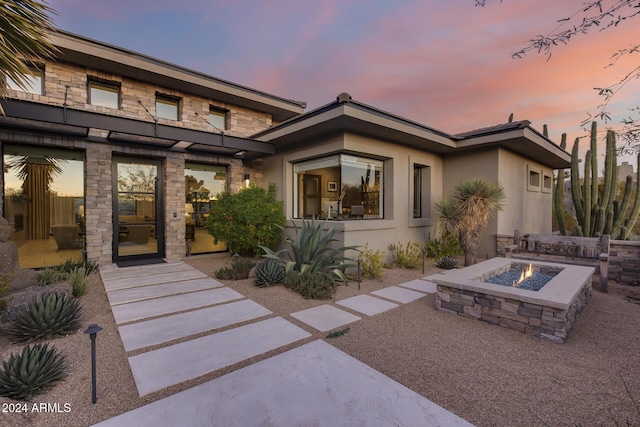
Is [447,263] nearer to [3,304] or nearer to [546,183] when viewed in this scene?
[546,183]

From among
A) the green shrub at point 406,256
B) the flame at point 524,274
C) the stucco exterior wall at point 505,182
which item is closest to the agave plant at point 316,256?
the green shrub at point 406,256

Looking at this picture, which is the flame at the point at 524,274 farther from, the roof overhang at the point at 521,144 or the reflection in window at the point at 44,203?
the reflection in window at the point at 44,203

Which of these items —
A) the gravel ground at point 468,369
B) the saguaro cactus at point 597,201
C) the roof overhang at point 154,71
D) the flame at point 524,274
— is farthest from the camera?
the saguaro cactus at point 597,201

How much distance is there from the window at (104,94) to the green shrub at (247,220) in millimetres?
3959

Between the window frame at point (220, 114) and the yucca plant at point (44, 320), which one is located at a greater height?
the window frame at point (220, 114)

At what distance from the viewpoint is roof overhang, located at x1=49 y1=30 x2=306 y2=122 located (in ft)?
21.6

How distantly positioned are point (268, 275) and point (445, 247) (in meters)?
6.07

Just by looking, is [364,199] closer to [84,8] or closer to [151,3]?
[151,3]

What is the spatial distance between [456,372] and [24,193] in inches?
389

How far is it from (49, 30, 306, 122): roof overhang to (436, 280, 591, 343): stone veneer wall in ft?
27.7

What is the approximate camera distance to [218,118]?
965 cm

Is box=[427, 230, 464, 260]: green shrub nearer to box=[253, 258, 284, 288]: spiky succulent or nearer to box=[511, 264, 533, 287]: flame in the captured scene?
box=[511, 264, 533, 287]: flame

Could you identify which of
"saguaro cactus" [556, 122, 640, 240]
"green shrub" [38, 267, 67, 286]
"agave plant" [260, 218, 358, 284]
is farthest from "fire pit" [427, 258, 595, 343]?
"green shrub" [38, 267, 67, 286]

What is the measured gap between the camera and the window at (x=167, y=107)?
8.49 meters
